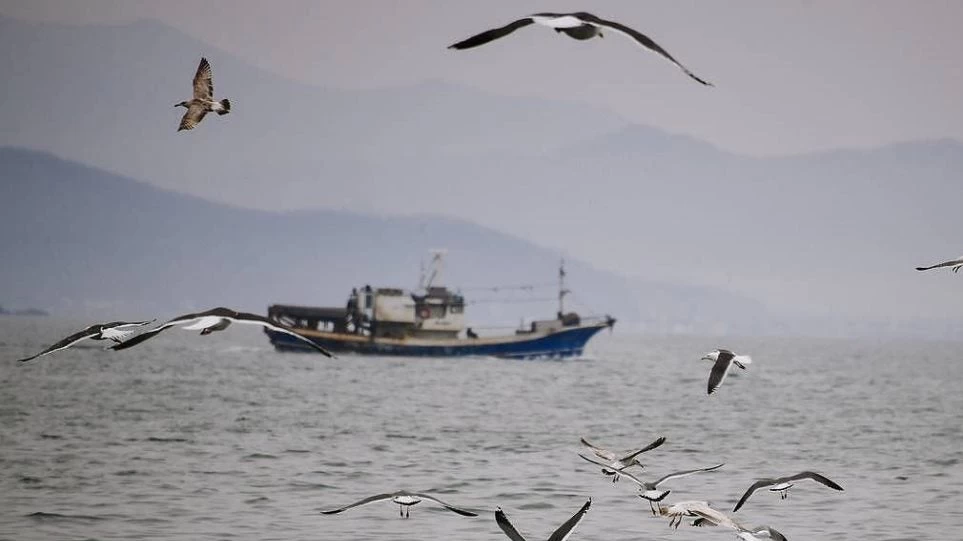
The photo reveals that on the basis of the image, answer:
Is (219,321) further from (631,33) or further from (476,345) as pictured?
(476,345)

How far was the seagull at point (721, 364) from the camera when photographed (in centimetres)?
1525

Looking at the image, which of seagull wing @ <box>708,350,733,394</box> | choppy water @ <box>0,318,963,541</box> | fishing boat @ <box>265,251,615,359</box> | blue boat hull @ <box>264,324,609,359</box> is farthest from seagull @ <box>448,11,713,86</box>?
blue boat hull @ <box>264,324,609,359</box>

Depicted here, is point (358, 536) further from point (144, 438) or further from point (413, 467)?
point (144, 438)

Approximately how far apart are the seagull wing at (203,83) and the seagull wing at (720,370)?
809 centimetres

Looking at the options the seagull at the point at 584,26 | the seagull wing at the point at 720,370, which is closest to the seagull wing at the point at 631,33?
the seagull at the point at 584,26

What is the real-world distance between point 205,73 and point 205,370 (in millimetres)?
82291

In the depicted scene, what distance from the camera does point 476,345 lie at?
118188 millimetres

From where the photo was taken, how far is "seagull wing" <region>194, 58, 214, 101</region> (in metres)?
19.6

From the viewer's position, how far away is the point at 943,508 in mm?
27906

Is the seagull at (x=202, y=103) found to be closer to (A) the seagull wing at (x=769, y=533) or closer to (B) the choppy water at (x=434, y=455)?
(B) the choppy water at (x=434, y=455)

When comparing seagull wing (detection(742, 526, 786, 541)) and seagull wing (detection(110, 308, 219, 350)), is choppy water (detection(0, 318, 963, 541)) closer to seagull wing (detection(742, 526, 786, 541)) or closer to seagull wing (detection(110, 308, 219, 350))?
seagull wing (detection(742, 526, 786, 541))

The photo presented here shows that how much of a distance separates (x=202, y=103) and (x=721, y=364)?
819 cm

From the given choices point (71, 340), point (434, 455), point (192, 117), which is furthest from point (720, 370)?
point (434, 455)

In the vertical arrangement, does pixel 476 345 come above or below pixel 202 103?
below
